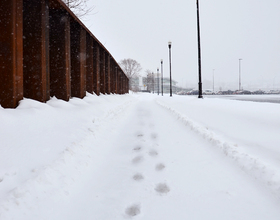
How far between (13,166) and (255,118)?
5.77 m

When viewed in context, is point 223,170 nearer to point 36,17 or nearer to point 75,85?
point 36,17

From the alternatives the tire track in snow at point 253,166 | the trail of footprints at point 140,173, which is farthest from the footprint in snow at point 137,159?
the tire track in snow at point 253,166

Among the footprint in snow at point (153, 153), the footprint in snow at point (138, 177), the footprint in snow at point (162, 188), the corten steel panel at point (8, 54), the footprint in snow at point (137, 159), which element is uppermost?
the corten steel panel at point (8, 54)

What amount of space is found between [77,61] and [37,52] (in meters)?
3.39

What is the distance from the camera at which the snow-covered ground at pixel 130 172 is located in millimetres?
2326

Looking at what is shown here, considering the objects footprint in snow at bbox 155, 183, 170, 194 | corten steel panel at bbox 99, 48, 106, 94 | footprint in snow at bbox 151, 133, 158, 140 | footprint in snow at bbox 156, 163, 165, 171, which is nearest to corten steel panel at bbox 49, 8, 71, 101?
footprint in snow at bbox 151, 133, 158, 140

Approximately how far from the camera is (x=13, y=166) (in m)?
2.62

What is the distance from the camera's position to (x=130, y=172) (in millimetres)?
3422

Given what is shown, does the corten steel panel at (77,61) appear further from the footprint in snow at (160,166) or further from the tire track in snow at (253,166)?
the tire track in snow at (253,166)

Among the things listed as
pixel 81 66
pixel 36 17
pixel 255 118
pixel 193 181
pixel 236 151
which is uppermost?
pixel 36 17

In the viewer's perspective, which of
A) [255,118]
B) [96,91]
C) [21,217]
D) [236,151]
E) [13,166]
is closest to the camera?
[21,217]

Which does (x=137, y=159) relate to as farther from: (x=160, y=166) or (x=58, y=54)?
(x=58, y=54)

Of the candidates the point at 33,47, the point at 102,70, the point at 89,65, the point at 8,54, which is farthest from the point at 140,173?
the point at 102,70

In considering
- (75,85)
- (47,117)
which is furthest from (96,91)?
(47,117)
